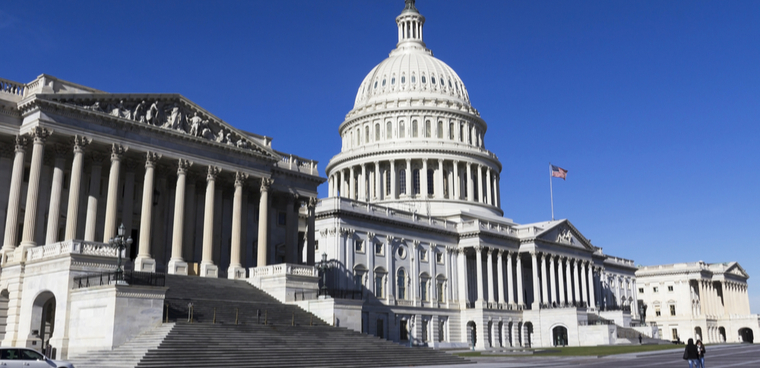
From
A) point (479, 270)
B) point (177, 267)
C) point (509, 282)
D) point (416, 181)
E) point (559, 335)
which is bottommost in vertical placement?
point (559, 335)

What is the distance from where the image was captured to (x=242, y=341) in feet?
133

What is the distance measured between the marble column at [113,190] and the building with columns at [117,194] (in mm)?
78

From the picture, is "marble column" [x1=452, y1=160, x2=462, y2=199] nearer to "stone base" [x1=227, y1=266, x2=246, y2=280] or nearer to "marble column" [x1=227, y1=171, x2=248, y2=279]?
"marble column" [x1=227, y1=171, x2=248, y2=279]

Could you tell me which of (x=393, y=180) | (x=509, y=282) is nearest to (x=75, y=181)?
(x=509, y=282)

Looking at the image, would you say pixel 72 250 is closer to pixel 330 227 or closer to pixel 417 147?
pixel 330 227

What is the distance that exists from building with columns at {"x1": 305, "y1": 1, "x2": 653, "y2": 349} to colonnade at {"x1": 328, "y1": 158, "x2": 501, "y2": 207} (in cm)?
20

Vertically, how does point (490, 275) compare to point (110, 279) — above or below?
above

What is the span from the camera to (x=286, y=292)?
181 ft

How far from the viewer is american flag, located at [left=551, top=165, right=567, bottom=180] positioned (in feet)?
348

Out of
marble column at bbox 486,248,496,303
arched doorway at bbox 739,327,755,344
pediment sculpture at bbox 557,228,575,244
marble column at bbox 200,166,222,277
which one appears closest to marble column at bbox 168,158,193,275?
marble column at bbox 200,166,222,277

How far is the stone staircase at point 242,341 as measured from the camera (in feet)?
121

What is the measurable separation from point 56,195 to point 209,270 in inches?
492

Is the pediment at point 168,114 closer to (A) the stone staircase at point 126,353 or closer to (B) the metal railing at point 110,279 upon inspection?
(B) the metal railing at point 110,279

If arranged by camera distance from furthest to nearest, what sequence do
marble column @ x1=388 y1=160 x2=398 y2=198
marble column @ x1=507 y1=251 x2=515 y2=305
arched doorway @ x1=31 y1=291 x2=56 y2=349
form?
marble column @ x1=388 y1=160 x2=398 y2=198, marble column @ x1=507 y1=251 x2=515 y2=305, arched doorway @ x1=31 y1=291 x2=56 y2=349
